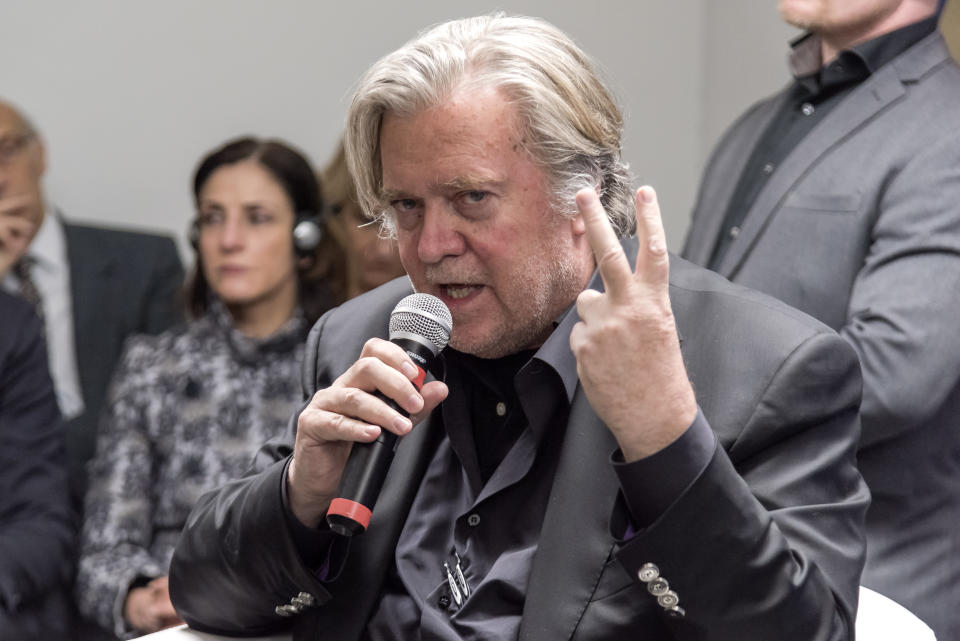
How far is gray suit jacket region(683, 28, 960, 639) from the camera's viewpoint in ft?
6.64

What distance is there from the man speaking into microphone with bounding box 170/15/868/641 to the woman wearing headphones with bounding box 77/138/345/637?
970 mm

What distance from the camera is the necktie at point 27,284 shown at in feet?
11.3

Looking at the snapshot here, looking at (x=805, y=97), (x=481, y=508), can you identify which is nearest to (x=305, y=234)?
(x=805, y=97)

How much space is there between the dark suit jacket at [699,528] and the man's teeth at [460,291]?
0.14m

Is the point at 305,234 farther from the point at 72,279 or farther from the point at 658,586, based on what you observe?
→ the point at 658,586

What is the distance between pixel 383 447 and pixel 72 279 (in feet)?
7.76

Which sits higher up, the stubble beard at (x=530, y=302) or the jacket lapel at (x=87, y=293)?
the stubble beard at (x=530, y=302)

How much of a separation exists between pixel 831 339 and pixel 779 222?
88 centimetres

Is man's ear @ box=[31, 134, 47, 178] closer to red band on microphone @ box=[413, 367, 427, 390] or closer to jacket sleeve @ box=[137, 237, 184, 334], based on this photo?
jacket sleeve @ box=[137, 237, 184, 334]

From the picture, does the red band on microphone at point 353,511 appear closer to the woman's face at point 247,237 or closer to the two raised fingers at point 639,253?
the two raised fingers at point 639,253

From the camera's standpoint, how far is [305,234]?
120 inches

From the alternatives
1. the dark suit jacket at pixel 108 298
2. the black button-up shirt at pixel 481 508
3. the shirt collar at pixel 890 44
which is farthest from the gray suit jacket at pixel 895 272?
the dark suit jacket at pixel 108 298

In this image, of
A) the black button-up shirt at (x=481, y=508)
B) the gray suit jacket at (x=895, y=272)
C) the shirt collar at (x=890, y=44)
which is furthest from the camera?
the shirt collar at (x=890, y=44)

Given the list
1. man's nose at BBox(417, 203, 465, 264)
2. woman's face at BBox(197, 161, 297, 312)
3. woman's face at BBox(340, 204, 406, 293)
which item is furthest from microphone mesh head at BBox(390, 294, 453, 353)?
woman's face at BBox(340, 204, 406, 293)
